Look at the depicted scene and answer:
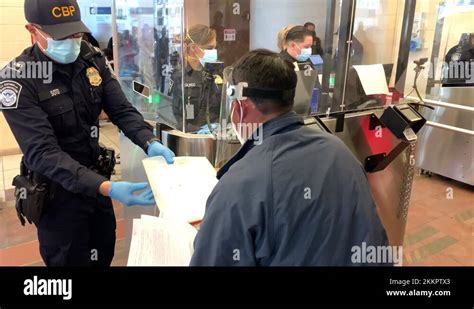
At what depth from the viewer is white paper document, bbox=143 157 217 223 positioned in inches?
53.0

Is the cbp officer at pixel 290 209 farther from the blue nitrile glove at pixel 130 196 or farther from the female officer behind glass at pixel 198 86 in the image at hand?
the female officer behind glass at pixel 198 86

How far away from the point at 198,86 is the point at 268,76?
1317mm

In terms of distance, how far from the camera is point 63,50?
5.26 ft

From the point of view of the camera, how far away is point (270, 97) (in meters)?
1.09

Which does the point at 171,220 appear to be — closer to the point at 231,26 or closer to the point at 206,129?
the point at 206,129

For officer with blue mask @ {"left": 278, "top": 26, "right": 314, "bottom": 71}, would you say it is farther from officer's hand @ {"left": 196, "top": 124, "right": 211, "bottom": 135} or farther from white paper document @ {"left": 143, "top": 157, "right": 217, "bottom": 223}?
white paper document @ {"left": 143, "top": 157, "right": 217, "bottom": 223}

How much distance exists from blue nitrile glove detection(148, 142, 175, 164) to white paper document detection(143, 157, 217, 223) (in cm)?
2

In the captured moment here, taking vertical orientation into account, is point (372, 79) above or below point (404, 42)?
below

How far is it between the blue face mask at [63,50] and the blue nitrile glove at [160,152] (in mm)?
469

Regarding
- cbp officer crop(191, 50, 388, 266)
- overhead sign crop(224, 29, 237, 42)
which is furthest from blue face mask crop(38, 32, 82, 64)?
overhead sign crop(224, 29, 237, 42)

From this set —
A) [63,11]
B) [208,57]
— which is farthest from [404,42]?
[63,11]
